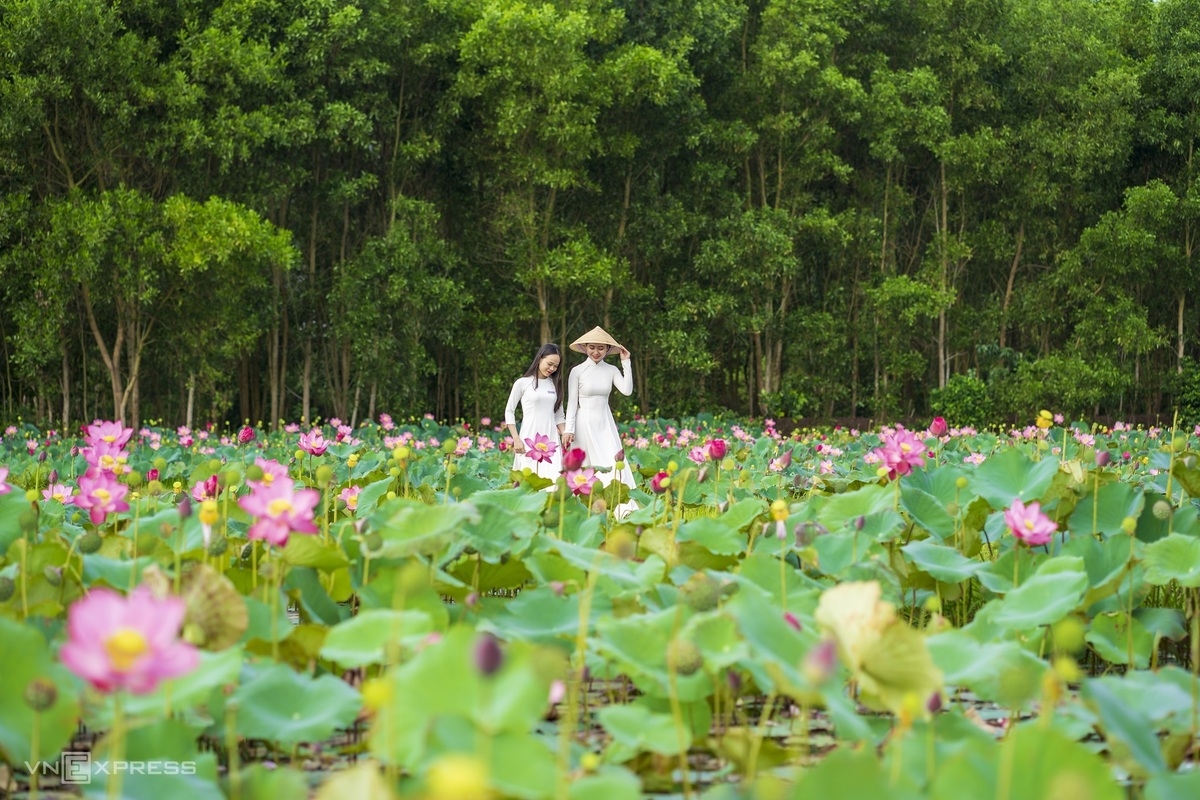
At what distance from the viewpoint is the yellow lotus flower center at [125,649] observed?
116 cm

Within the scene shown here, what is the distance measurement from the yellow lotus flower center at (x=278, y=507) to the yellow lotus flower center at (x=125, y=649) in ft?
2.74

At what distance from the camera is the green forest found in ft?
47.8

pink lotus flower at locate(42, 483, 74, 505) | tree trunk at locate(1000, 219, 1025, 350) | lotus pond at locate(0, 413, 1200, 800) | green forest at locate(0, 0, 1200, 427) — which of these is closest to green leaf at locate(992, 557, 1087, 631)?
lotus pond at locate(0, 413, 1200, 800)

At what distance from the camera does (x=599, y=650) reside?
211 centimetres

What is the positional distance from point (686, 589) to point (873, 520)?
81 cm

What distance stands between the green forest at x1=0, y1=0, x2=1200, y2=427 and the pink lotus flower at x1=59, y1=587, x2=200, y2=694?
12895mm

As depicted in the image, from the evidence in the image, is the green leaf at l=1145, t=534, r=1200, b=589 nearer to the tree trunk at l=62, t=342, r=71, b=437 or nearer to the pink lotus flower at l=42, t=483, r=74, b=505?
the pink lotus flower at l=42, t=483, r=74, b=505

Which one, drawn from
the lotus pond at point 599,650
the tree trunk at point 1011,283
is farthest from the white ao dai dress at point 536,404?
the tree trunk at point 1011,283

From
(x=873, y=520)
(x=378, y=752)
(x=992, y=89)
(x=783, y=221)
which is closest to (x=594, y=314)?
(x=783, y=221)

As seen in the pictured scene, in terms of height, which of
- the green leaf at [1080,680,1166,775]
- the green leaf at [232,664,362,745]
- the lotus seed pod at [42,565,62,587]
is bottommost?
the green leaf at [232,664,362,745]

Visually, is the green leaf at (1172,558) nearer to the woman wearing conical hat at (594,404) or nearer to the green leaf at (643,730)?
the green leaf at (643,730)

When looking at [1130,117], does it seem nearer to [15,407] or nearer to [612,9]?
[612,9]

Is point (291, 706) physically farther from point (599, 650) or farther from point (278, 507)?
point (599, 650)

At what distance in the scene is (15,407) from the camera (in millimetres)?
16625
